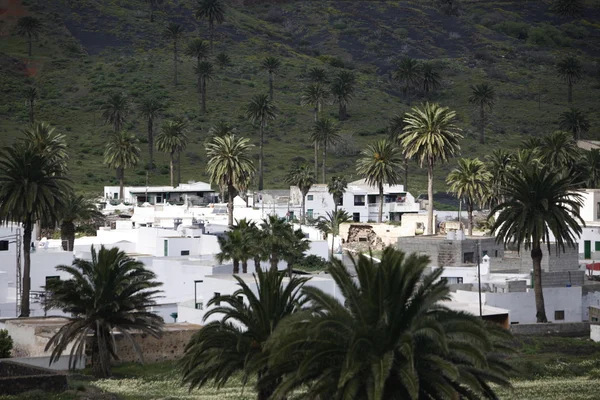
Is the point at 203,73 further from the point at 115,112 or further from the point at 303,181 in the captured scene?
the point at 303,181

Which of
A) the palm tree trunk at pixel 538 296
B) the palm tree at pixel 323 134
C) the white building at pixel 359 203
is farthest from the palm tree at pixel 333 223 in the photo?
the palm tree trunk at pixel 538 296

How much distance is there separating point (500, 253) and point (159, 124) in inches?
3251

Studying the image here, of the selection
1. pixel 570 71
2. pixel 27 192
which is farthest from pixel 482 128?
pixel 27 192

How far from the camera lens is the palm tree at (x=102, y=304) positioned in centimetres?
4997

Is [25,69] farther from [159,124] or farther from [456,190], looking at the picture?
[456,190]

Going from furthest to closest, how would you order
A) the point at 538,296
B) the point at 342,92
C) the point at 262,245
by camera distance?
the point at 342,92 → the point at 262,245 → the point at 538,296

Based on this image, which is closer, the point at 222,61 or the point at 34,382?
the point at 34,382

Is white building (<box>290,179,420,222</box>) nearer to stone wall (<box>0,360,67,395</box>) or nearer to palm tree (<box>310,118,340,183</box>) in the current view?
palm tree (<box>310,118,340,183</box>)

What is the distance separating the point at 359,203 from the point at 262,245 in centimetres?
4916

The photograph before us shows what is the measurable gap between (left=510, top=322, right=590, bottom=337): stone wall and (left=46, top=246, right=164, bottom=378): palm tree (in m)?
19.1

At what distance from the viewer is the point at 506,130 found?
170875mm

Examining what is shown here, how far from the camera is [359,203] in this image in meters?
117

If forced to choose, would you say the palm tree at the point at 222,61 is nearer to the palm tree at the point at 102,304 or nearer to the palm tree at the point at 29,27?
the palm tree at the point at 29,27

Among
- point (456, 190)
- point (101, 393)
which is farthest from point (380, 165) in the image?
point (101, 393)
